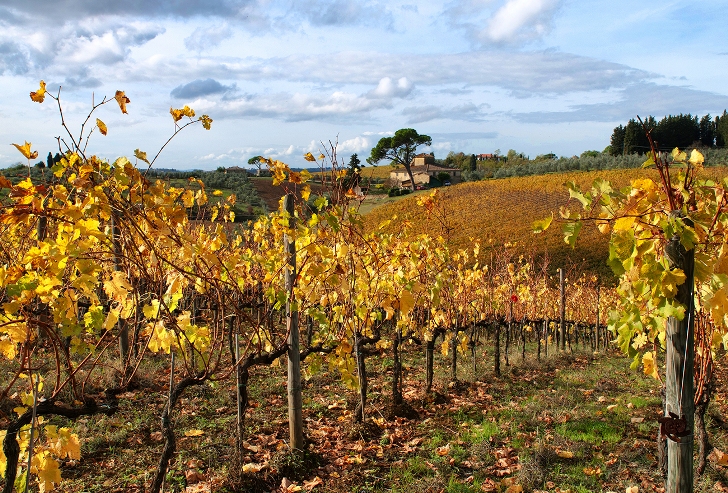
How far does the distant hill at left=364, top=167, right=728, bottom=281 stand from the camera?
27.9 metres

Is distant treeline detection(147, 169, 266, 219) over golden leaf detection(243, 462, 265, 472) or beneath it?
over

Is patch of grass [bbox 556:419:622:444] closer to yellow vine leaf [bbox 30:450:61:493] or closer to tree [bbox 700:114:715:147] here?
yellow vine leaf [bbox 30:450:61:493]

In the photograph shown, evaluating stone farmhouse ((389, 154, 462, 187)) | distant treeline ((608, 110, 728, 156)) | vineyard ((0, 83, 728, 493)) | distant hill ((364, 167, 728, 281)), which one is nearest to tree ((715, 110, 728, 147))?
distant treeline ((608, 110, 728, 156))

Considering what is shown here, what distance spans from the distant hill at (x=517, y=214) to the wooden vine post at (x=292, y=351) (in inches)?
857

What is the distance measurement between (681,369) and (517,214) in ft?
121

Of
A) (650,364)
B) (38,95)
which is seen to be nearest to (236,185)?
(38,95)

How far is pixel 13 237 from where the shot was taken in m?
6.13

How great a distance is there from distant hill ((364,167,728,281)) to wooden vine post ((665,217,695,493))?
932 inches

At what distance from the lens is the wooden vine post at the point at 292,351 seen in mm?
4055

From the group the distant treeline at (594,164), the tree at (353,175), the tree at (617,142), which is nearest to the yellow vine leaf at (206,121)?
the tree at (353,175)

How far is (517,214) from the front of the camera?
37.3m

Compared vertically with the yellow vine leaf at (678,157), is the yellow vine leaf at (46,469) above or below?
below

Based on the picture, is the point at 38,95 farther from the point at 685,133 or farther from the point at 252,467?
the point at 685,133

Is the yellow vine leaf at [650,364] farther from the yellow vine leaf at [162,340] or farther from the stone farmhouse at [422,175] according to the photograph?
the stone farmhouse at [422,175]
